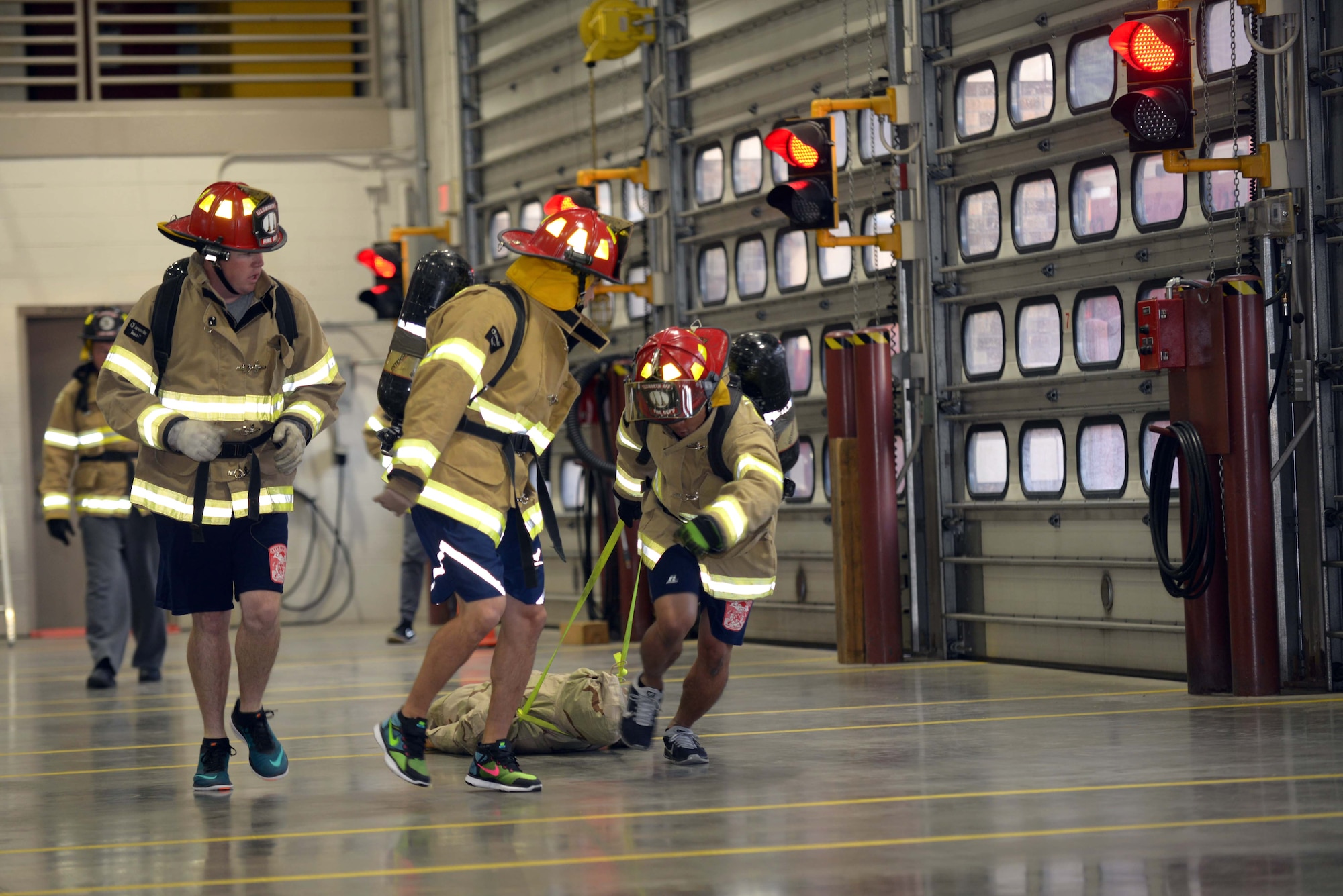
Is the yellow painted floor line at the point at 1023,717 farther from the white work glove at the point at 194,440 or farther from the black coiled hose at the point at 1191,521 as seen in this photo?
the white work glove at the point at 194,440

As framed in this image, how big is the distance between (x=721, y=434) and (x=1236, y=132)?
3777mm

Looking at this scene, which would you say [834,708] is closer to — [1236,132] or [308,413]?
[308,413]

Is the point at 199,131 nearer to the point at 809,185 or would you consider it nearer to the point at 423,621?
the point at 423,621

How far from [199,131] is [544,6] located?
151 inches

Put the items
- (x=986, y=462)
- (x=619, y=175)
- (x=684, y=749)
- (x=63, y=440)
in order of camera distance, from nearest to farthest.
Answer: (x=684, y=749), (x=986, y=462), (x=63, y=440), (x=619, y=175)

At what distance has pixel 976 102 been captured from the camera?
11.2 meters

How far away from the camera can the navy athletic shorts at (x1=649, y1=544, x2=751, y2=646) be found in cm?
695

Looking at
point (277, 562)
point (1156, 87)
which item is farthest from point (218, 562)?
point (1156, 87)

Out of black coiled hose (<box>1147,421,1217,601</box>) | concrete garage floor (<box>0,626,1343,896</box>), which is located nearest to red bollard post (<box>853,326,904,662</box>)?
concrete garage floor (<box>0,626,1343,896</box>)

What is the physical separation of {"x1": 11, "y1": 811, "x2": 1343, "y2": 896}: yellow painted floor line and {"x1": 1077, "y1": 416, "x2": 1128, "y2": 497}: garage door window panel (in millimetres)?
4890

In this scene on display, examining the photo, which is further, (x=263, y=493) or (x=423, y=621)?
(x=423, y=621)

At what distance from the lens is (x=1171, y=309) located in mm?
8734

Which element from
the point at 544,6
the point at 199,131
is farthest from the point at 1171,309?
the point at 199,131

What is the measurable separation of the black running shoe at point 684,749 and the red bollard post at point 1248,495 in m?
3.01
